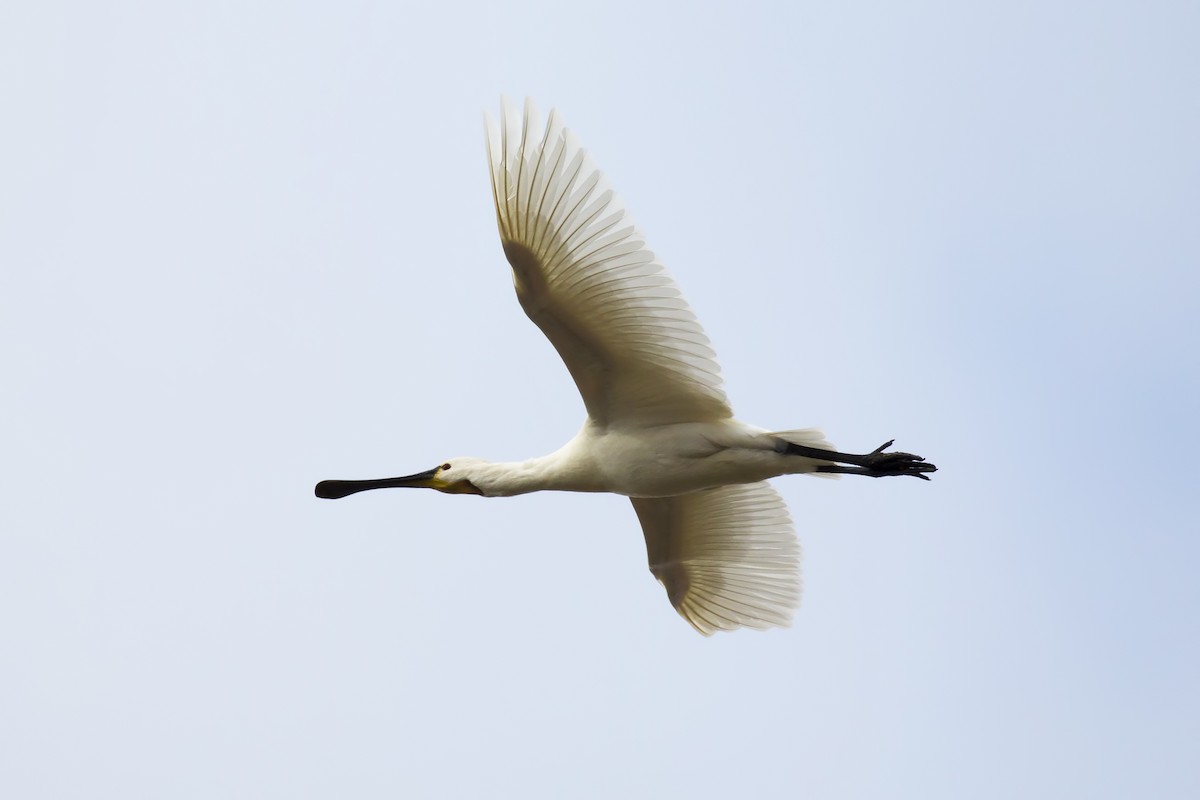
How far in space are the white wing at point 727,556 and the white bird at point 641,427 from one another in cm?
1

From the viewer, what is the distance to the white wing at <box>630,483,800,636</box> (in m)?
13.5

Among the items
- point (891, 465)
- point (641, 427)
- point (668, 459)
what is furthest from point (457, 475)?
point (891, 465)

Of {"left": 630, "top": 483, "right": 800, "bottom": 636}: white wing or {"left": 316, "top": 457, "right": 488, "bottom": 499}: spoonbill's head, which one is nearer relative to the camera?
{"left": 316, "top": 457, "right": 488, "bottom": 499}: spoonbill's head

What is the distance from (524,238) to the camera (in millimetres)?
10828

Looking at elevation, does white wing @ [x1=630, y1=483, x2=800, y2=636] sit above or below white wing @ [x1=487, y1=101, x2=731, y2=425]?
below

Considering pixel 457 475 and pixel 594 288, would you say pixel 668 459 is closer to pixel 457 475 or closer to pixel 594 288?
pixel 594 288

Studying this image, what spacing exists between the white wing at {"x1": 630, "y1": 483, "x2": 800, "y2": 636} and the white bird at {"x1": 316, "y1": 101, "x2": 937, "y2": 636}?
1 cm

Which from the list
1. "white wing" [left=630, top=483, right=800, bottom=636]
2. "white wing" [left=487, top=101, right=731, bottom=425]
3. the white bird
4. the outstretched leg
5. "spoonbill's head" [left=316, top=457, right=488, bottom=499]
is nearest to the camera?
"white wing" [left=487, top=101, right=731, bottom=425]

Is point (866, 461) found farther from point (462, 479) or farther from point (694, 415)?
point (462, 479)

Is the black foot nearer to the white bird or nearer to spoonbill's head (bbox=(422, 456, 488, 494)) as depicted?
the white bird

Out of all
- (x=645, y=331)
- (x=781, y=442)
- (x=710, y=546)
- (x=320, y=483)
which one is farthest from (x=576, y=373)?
(x=320, y=483)

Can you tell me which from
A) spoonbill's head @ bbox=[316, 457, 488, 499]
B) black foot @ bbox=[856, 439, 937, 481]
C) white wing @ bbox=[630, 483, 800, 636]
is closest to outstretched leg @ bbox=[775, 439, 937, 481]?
black foot @ bbox=[856, 439, 937, 481]

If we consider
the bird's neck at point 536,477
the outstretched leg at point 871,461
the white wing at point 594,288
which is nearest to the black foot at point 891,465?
the outstretched leg at point 871,461

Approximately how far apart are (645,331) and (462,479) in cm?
226
